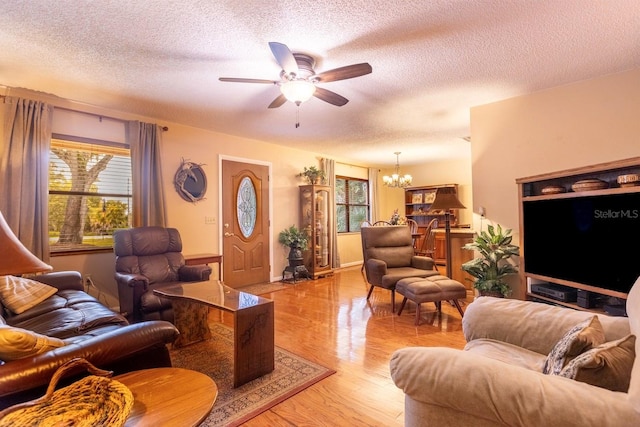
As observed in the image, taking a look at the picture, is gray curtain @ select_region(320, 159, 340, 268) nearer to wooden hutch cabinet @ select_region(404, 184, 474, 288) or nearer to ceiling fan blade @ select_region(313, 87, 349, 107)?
wooden hutch cabinet @ select_region(404, 184, 474, 288)

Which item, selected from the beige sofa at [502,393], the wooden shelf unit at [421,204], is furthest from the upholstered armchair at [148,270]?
the wooden shelf unit at [421,204]

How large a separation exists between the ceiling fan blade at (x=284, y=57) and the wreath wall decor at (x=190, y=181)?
8.53ft

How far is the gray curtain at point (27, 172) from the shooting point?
3.01 meters

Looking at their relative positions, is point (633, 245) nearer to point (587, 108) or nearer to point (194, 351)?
point (587, 108)

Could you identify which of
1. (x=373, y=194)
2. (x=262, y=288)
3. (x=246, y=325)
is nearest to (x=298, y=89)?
(x=246, y=325)

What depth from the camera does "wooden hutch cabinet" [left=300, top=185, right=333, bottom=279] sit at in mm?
5820

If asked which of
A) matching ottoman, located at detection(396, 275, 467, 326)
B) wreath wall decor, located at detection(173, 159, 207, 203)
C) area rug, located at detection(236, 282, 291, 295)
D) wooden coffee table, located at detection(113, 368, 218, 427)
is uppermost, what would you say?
wreath wall decor, located at detection(173, 159, 207, 203)

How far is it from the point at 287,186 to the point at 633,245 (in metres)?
4.66

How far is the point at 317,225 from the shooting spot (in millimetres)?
6016

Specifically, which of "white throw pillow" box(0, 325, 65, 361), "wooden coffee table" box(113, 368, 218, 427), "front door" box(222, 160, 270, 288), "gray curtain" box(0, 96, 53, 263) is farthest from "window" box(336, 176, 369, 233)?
"white throw pillow" box(0, 325, 65, 361)

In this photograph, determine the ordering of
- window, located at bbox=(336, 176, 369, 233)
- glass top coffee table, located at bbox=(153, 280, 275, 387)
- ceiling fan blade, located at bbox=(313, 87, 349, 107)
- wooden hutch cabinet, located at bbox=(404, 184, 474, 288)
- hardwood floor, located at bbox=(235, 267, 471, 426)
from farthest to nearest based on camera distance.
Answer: window, located at bbox=(336, 176, 369, 233)
wooden hutch cabinet, located at bbox=(404, 184, 474, 288)
ceiling fan blade, located at bbox=(313, 87, 349, 107)
glass top coffee table, located at bbox=(153, 280, 275, 387)
hardwood floor, located at bbox=(235, 267, 471, 426)

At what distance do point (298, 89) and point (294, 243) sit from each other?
11.3 ft

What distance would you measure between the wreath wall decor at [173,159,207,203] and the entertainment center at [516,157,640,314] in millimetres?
3957

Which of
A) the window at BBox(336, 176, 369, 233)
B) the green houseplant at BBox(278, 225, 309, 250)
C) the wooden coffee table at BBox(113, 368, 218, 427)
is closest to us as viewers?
the wooden coffee table at BBox(113, 368, 218, 427)
